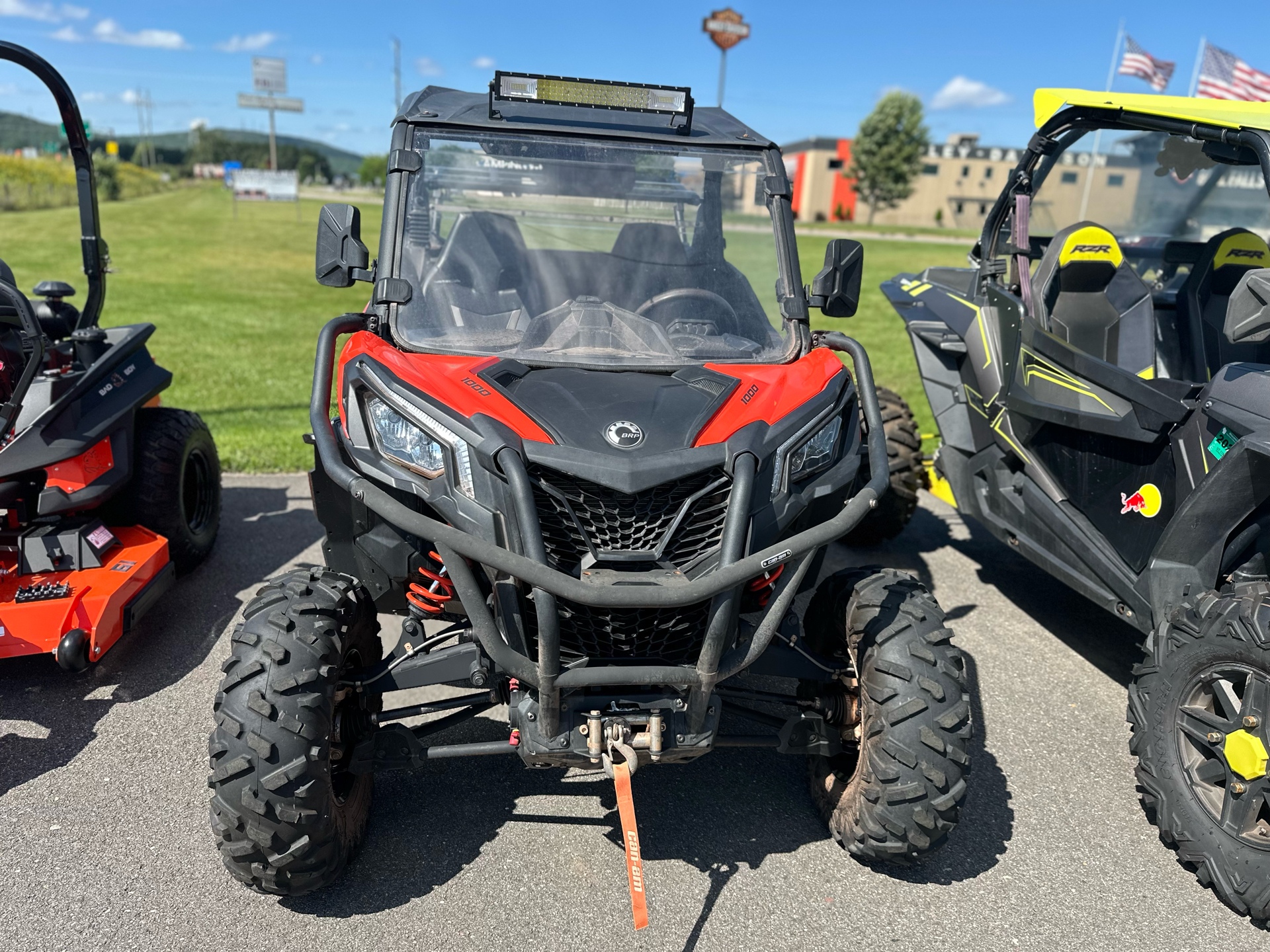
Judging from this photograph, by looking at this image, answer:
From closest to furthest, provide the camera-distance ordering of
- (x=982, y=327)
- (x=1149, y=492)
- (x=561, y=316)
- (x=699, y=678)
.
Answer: (x=699, y=678) < (x=561, y=316) < (x=1149, y=492) < (x=982, y=327)

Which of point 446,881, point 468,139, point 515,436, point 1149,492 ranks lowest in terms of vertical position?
point 446,881

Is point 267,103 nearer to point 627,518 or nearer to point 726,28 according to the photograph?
point 726,28

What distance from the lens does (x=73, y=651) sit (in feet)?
11.5

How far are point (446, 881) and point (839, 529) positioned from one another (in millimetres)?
1584

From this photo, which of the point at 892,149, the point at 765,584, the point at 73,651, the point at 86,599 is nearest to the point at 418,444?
the point at 765,584

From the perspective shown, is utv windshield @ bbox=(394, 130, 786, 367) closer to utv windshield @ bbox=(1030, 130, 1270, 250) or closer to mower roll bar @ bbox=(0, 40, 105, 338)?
utv windshield @ bbox=(1030, 130, 1270, 250)

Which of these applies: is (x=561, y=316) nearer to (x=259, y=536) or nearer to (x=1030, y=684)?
(x=1030, y=684)

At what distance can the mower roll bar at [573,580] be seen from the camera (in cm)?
241

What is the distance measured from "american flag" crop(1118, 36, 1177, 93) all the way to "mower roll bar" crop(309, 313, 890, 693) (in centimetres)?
1775

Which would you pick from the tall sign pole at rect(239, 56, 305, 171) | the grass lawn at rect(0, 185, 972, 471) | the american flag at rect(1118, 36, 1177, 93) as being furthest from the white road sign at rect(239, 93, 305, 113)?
the american flag at rect(1118, 36, 1177, 93)

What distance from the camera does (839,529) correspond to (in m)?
2.65

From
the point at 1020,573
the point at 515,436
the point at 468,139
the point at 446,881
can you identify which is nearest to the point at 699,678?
the point at 515,436

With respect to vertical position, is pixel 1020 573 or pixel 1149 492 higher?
pixel 1149 492

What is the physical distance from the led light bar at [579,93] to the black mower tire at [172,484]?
236 cm
